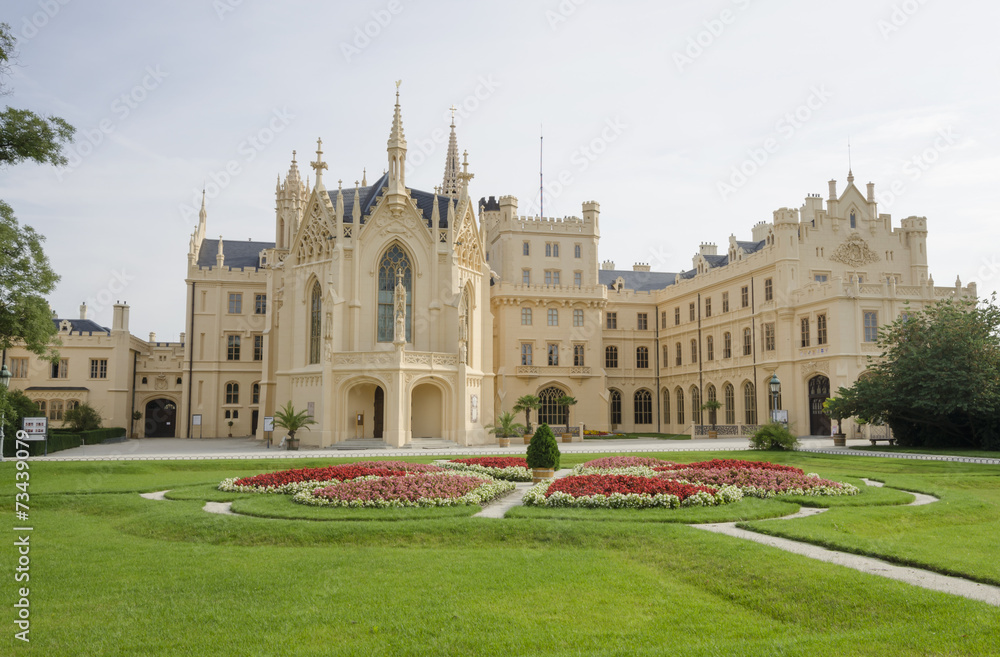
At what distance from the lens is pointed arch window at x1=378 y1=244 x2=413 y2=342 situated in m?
43.4

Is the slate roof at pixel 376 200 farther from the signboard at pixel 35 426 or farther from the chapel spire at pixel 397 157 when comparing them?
the signboard at pixel 35 426

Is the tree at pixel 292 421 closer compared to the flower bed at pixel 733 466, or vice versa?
the flower bed at pixel 733 466

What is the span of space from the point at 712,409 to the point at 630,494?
1665 inches

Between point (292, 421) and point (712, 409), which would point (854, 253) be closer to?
point (712, 409)

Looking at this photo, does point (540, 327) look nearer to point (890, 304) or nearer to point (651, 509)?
point (890, 304)

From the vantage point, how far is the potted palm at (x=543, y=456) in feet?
68.3

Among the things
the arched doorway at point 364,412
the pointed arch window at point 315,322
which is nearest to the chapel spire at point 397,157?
the pointed arch window at point 315,322

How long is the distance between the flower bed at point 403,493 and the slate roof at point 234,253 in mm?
45797

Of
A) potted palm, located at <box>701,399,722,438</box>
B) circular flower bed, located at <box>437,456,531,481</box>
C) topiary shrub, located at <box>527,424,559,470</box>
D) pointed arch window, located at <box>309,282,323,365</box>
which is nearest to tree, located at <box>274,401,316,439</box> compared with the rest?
pointed arch window, located at <box>309,282,323,365</box>

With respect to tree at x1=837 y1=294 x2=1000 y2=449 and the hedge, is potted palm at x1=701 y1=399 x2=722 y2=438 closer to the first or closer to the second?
tree at x1=837 y1=294 x2=1000 y2=449

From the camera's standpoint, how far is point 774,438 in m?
33.0

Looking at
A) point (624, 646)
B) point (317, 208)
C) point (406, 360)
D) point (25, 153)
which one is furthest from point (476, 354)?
point (624, 646)

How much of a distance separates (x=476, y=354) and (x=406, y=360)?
660 cm

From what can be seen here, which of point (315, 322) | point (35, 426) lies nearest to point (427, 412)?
A: point (315, 322)
